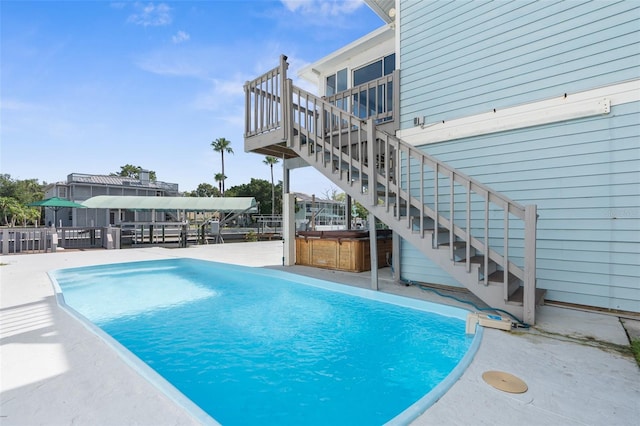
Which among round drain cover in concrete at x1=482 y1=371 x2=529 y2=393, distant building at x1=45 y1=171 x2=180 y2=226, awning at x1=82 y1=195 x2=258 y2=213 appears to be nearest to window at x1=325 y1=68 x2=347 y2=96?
round drain cover in concrete at x1=482 y1=371 x2=529 y2=393

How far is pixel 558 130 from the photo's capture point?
3.90 metres

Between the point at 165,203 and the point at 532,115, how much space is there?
14.5m

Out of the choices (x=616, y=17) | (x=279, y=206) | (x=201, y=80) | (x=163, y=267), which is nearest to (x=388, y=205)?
(x=616, y=17)

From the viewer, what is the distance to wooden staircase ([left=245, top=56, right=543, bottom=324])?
130 inches

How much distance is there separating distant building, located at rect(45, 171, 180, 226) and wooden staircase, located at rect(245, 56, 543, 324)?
67.1 feet

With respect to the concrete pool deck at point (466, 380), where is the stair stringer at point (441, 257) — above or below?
above

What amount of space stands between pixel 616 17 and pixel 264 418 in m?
5.65

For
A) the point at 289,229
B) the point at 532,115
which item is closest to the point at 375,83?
the point at 532,115

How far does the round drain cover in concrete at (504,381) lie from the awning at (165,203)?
1411 centimetres

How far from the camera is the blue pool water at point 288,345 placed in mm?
2139

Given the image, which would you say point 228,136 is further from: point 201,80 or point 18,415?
point 18,415

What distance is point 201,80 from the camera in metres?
11.1

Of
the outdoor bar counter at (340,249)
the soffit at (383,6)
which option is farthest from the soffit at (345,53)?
the outdoor bar counter at (340,249)

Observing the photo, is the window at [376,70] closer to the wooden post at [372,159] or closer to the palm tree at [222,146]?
the wooden post at [372,159]
